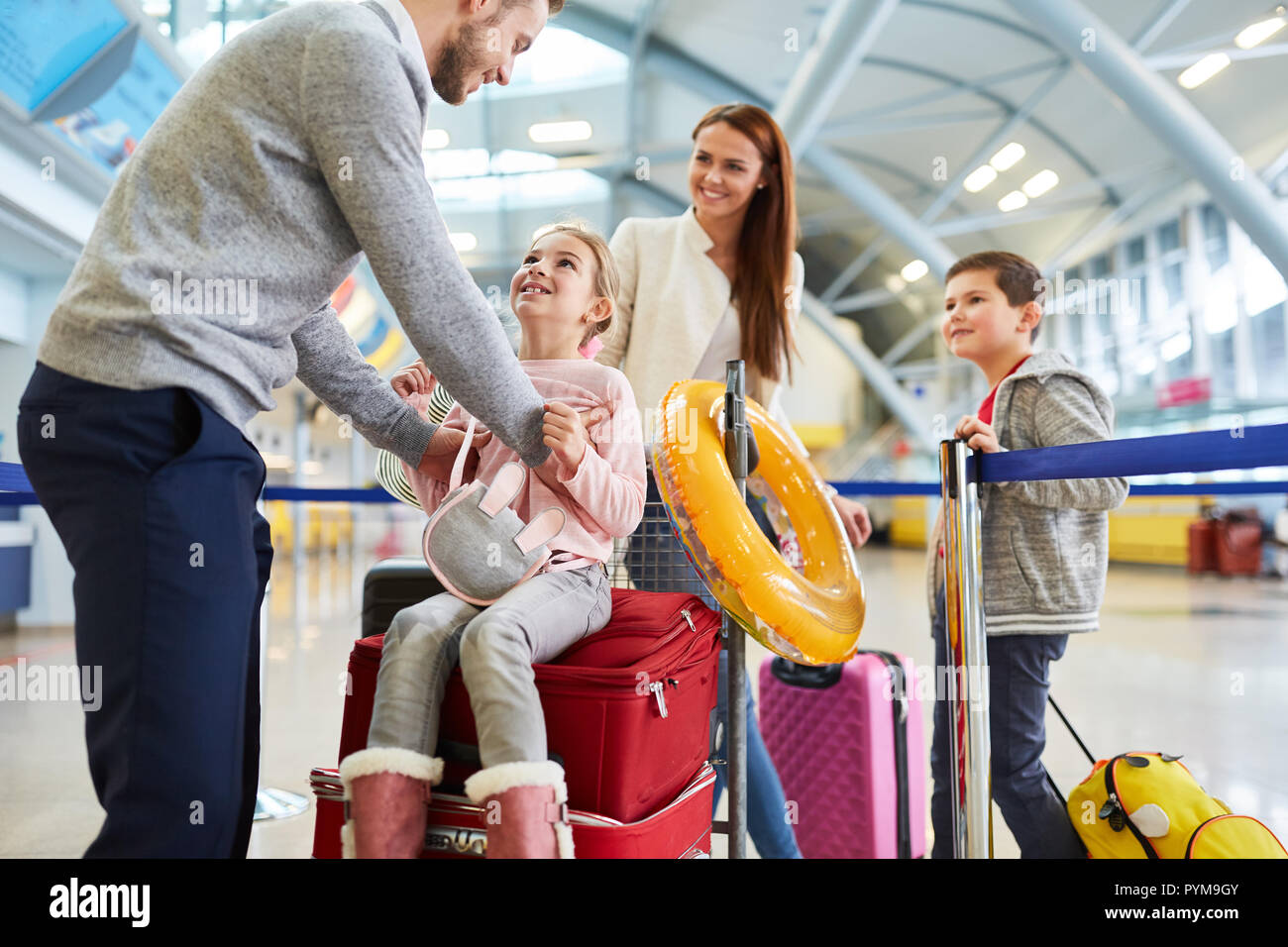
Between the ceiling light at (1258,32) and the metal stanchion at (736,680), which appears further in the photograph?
the ceiling light at (1258,32)

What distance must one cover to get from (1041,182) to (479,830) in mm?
13836

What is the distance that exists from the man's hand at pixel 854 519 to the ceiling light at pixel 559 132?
1103 cm

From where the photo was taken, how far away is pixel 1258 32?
8.32m

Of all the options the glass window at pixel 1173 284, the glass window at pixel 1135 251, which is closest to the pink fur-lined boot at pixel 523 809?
the glass window at pixel 1173 284

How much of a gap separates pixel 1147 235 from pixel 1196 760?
1219 centimetres

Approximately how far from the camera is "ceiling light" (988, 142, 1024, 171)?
12039 mm

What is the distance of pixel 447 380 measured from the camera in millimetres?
1048

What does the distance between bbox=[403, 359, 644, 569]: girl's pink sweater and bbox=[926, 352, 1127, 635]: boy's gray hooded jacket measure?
69 cm

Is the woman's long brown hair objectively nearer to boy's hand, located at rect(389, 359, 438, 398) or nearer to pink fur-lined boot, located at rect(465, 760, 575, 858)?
boy's hand, located at rect(389, 359, 438, 398)

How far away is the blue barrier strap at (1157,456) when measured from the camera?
3.59 feet

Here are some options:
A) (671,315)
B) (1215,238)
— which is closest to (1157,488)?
(671,315)

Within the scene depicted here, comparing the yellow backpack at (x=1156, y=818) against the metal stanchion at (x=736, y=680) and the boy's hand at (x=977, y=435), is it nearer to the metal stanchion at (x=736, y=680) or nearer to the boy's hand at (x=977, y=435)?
the boy's hand at (x=977, y=435)
